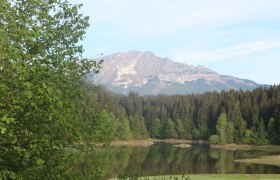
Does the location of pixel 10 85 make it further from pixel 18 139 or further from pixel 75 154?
pixel 75 154

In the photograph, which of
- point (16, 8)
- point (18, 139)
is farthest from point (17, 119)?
point (16, 8)


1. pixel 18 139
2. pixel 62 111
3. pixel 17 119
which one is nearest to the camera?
pixel 17 119

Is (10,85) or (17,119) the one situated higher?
(10,85)

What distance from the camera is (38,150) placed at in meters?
12.5

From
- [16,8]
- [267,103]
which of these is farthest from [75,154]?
[267,103]

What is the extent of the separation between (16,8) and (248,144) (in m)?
172

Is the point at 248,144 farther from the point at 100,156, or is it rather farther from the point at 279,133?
the point at 100,156

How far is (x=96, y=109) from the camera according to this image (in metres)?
16.9

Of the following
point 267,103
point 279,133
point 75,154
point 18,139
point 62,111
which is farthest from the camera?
point 267,103

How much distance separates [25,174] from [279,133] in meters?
167

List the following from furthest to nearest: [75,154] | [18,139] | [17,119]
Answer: [75,154] < [18,139] < [17,119]

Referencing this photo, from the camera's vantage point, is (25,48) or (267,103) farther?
(267,103)

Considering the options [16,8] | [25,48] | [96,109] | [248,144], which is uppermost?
[16,8]

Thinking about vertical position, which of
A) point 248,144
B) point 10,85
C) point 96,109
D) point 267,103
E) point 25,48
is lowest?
point 248,144
